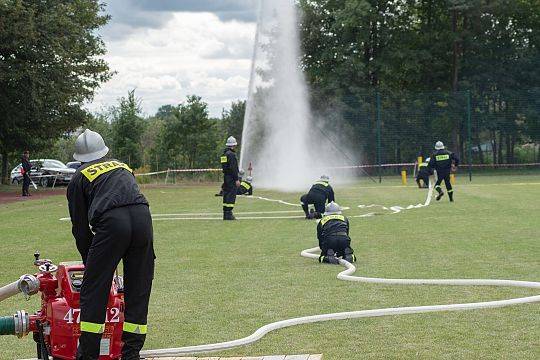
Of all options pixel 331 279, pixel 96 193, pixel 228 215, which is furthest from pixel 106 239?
pixel 228 215

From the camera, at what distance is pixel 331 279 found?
1041cm

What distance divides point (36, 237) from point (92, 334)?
1136 centimetres

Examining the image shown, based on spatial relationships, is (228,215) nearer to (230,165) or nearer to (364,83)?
(230,165)

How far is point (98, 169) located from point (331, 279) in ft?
16.5

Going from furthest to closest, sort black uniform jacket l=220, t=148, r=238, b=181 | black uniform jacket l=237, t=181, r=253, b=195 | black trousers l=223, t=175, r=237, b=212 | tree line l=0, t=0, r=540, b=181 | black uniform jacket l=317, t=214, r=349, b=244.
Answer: tree line l=0, t=0, r=540, b=181, black uniform jacket l=237, t=181, r=253, b=195, black uniform jacket l=220, t=148, r=238, b=181, black trousers l=223, t=175, r=237, b=212, black uniform jacket l=317, t=214, r=349, b=244

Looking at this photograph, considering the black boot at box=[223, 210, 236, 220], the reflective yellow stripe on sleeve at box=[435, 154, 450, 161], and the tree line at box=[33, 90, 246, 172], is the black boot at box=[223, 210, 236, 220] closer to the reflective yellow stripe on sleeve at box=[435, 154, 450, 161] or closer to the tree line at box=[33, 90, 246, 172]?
the reflective yellow stripe on sleeve at box=[435, 154, 450, 161]

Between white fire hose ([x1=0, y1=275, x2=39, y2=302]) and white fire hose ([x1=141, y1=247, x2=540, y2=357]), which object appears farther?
white fire hose ([x1=141, y1=247, x2=540, y2=357])

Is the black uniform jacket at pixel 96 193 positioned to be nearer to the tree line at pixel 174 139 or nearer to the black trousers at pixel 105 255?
the black trousers at pixel 105 255

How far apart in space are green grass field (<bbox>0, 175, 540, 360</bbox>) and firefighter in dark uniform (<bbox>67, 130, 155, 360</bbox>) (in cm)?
119

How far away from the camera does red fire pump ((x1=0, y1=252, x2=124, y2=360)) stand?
5.94m

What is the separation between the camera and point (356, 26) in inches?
1984

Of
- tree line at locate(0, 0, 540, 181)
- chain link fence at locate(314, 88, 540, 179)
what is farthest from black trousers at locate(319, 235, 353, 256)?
chain link fence at locate(314, 88, 540, 179)

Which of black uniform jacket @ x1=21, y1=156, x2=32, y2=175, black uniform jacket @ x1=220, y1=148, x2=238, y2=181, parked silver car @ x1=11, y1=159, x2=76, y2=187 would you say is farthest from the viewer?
parked silver car @ x1=11, y1=159, x2=76, y2=187

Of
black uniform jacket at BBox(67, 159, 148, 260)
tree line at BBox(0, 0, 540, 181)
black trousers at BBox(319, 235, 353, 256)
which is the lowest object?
black trousers at BBox(319, 235, 353, 256)
